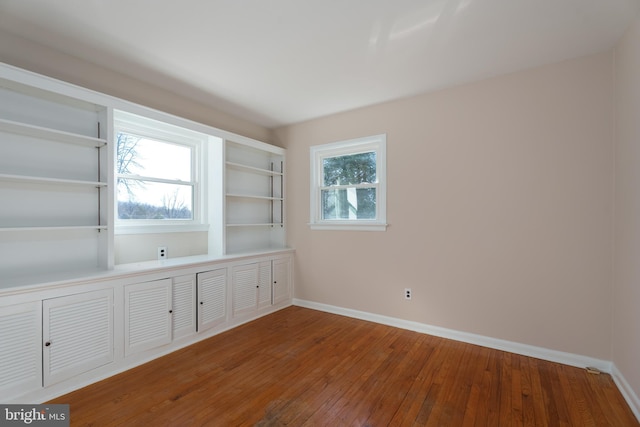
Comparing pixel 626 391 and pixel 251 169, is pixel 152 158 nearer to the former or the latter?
pixel 251 169

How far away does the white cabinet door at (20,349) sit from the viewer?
185 centimetres

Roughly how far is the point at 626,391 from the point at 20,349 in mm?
4215

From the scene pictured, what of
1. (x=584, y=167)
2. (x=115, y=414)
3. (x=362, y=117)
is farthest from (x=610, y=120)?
(x=115, y=414)

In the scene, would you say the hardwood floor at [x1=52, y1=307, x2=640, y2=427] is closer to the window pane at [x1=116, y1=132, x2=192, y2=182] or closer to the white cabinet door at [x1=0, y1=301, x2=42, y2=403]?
the white cabinet door at [x1=0, y1=301, x2=42, y2=403]

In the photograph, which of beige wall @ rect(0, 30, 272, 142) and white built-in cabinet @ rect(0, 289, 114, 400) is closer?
white built-in cabinet @ rect(0, 289, 114, 400)

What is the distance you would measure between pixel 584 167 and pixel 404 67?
70.6 inches

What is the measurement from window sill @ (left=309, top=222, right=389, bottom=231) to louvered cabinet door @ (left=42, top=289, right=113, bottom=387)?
2.46 metres

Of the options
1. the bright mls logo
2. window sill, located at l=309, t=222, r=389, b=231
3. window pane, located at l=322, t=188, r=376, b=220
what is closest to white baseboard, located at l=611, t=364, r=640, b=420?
window sill, located at l=309, t=222, r=389, b=231

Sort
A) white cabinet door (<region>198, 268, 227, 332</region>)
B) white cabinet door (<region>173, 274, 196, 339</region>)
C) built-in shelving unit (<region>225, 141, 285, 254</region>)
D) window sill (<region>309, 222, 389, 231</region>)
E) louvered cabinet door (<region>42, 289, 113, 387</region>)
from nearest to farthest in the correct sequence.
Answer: louvered cabinet door (<region>42, 289, 113, 387</region>) → white cabinet door (<region>173, 274, 196, 339</region>) → white cabinet door (<region>198, 268, 227, 332</region>) → window sill (<region>309, 222, 389, 231</region>) → built-in shelving unit (<region>225, 141, 285, 254</region>)

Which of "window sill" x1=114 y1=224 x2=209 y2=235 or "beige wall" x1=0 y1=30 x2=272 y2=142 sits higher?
"beige wall" x1=0 y1=30 x2=272 y2=142

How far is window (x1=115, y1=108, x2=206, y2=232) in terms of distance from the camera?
2893 millimetres

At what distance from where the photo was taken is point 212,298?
3152 millimetres

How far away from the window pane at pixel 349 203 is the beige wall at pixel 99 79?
5.59 ft

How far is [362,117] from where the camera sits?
146 inches
